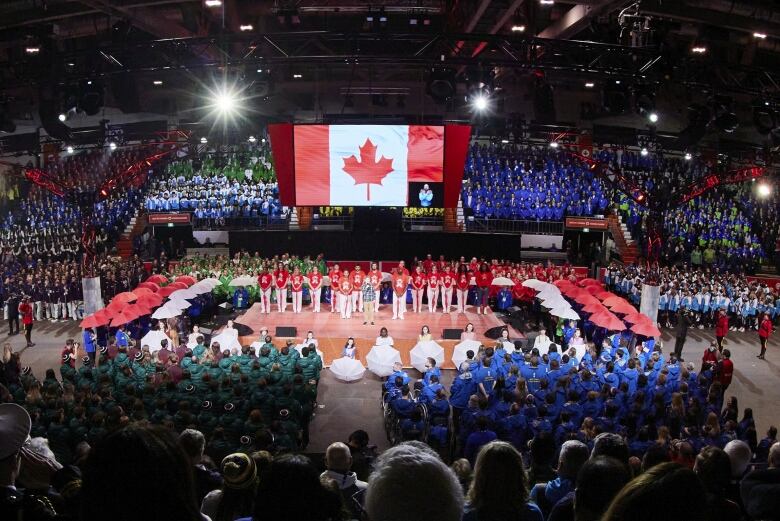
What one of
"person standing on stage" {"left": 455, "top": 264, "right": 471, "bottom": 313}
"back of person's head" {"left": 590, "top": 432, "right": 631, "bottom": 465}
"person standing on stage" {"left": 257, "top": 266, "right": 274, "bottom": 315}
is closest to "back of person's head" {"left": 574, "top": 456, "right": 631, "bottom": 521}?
"back of person's head" {"left": 590, "top": 432, "right": 631, "bottom": 465}

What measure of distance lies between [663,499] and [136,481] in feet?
5.09

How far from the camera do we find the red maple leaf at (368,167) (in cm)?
2125

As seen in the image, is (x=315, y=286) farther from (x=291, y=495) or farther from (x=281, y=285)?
(x=291, y=495)

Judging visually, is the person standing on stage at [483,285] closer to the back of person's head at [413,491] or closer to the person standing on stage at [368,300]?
the person standing on stage at [368,300]

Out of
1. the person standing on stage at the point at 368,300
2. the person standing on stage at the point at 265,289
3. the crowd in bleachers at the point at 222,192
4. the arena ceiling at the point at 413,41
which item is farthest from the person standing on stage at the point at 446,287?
the crowd in bleachers at the point at 222,192

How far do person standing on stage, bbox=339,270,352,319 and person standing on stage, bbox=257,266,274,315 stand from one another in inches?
98.3

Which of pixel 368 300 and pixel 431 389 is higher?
pixel 368 300

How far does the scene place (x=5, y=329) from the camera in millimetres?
21641

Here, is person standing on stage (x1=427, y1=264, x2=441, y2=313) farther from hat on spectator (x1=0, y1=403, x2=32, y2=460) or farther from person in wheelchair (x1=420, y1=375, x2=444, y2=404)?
hat on spectator (x1=0, y1=403, x2=32, y2=460)

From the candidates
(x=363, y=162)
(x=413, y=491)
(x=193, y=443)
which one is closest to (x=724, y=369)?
(x=363, y=162)

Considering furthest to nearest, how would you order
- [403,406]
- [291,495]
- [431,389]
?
1. [431,389]
2. [403,406]
3. [291,495]

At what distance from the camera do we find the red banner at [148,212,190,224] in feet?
94.7

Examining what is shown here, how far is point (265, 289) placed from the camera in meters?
20.9

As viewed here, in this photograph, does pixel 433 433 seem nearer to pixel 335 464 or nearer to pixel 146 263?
pixel 335 464
